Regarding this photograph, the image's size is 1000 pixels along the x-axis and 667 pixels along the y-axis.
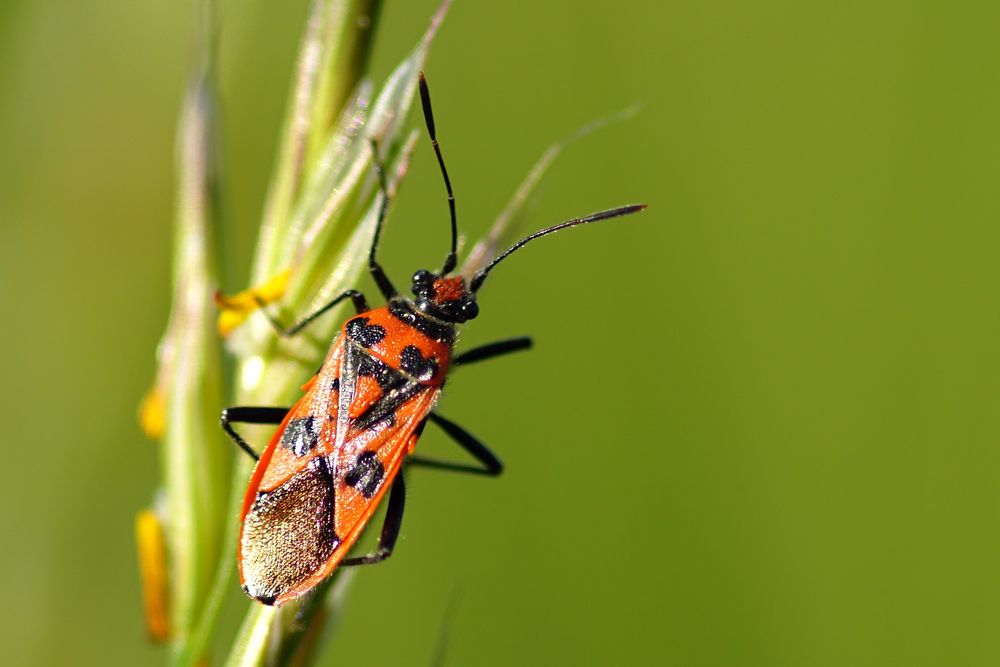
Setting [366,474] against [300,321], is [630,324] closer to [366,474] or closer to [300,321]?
[366,474]

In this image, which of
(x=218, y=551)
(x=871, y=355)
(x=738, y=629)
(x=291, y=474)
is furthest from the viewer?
(x=871, y=355)

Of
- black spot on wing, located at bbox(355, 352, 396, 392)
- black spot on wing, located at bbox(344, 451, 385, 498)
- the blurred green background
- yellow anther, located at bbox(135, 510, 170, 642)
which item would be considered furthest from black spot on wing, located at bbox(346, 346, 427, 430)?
yellow anther, located at bbox(135, 510, 170, 642)

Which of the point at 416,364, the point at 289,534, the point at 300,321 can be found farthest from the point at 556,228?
the point at 289,534

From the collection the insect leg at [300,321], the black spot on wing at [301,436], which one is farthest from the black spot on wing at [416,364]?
the insect leg at [300,321]

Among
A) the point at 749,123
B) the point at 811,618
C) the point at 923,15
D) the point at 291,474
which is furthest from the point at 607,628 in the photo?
the point at 923,15

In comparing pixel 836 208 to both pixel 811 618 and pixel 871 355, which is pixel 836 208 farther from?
pixel 811 618

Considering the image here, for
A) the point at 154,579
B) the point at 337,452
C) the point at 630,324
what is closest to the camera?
the point at 154,579
